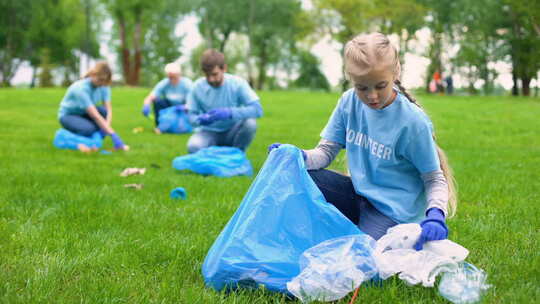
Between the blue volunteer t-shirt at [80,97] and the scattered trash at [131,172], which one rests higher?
the blue volunteer t-shirt at [80,97]

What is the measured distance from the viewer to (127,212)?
11.6 feet

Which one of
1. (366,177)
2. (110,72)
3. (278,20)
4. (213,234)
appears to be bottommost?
(213,234)

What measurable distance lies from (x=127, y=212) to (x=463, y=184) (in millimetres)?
2719

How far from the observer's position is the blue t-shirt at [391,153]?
2.45 m

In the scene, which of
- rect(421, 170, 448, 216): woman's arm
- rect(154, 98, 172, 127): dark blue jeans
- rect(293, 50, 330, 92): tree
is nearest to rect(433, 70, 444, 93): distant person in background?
rect(293, 50, 330, 92): tree

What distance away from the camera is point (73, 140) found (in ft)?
23.2

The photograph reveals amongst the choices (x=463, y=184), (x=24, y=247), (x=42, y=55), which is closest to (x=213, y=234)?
(x=24, y=247)

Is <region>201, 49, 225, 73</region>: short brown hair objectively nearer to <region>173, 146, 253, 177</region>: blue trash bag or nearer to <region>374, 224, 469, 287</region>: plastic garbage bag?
<region>173, 146, 253, 177</region>: blue trash bag

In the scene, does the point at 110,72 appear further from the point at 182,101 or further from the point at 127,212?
the point at 127,212

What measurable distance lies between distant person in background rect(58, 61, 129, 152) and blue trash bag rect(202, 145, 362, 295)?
Answer: 193 inches

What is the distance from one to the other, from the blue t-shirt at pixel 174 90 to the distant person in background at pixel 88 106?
205 cm

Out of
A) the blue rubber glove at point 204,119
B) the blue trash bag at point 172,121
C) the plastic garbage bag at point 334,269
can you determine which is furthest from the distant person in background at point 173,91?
the plastic garbage bag at point 334,269

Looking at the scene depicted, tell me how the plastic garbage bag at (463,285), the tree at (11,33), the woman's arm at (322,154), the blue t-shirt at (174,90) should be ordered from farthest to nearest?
1. the tree at (11,33)
2. the blue t-shirt at (174,90)
3. the woman's arm at (322,154)
4. the plastic garbage bag at (463,285)

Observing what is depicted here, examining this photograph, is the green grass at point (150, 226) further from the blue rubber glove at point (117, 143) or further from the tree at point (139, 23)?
the tree at point (139, 23)
